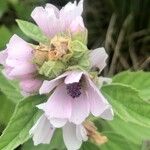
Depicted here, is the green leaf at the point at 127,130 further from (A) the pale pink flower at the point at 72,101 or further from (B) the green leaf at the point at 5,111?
(B) the green leaf at the point at 5,111

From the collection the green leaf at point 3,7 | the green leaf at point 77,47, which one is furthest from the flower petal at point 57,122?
the green leaf at point 3,7

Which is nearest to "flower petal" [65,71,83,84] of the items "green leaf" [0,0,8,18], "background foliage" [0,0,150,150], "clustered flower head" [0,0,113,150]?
"clustered flower head" [0,0,113,150]

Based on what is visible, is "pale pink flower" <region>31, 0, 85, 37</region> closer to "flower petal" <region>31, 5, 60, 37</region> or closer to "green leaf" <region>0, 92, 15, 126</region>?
"flower petal" <region>31, 5, 60, 37</region>

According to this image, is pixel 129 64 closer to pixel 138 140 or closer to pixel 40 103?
pixel 138 140

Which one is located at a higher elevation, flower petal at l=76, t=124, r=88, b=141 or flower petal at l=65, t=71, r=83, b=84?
flower petal at l=65, t=71, r=83, b=84

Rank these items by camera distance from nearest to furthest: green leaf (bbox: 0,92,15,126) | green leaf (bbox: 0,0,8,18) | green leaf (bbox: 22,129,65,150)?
green leaf (bbox: 22,129,65,150), green leaf (bbox: 0,92,15,126), green leaf (bbox: 0,0,8,18)

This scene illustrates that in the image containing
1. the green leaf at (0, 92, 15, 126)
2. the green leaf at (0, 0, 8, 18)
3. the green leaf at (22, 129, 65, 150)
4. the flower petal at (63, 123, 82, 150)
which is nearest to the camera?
the flower petal at (63, 123, 82, 150)

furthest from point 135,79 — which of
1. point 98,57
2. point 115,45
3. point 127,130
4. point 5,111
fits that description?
point 115,45

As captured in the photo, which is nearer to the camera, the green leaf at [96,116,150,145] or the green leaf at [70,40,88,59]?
the green leaf at [70,40,88,59]
